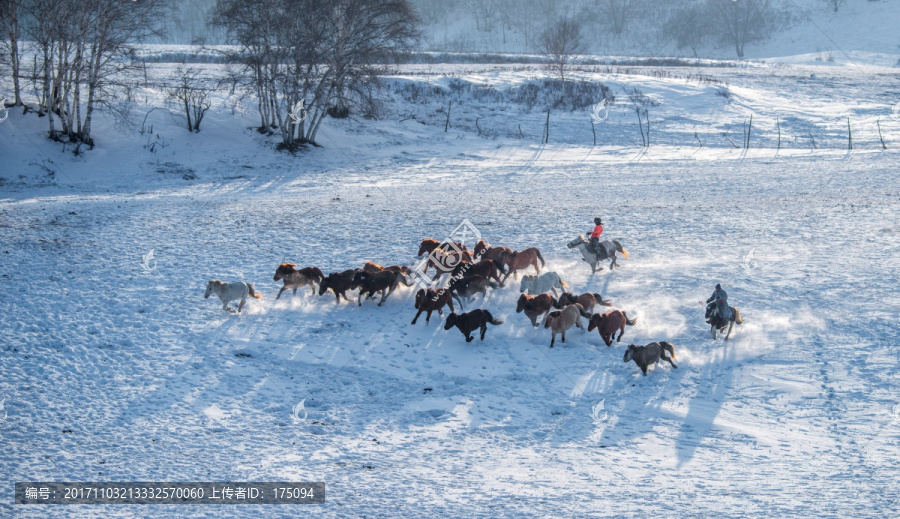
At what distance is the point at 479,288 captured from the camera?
10578mm

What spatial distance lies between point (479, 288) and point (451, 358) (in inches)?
71.4

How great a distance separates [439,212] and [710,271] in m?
7.00

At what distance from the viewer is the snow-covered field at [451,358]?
636cm

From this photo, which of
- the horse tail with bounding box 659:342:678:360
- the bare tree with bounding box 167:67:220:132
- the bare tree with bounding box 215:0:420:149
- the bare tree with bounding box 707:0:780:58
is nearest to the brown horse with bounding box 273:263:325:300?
the horse tail with bounding box 659:342:678:360

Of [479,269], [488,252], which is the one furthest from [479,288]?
[488,252]

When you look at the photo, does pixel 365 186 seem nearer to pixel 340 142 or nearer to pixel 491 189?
pixel 491 189

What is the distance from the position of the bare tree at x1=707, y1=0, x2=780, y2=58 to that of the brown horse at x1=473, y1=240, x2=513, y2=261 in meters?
77.9

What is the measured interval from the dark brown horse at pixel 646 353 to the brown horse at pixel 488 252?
3709 millimetres

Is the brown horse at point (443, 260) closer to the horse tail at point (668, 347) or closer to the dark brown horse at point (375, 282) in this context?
the dark brown horse at point (375, 282)

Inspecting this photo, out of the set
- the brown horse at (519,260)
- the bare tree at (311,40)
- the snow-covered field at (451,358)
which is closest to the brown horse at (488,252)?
the brown horse at (519,260)

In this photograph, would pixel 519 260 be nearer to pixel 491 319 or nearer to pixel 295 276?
pixel 491 319

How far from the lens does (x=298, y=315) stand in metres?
10.2

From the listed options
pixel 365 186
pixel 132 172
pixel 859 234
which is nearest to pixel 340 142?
pixel 365 186

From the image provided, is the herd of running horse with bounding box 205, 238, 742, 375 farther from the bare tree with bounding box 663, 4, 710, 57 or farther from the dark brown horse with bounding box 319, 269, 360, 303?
the bare tree with bounding box 663, 4, 710, 57
